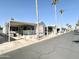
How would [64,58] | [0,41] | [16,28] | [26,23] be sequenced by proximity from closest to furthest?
1. [64,58]
2. [0,41]
3. [26,23]
4. [16,28]

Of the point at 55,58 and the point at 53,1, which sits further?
the point at 53,1

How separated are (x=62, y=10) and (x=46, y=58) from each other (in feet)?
295

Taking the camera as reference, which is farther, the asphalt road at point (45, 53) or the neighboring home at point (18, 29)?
the neighboring home at point (18, 29)

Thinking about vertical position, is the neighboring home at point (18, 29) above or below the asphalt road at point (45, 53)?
above

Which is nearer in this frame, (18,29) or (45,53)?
(45,53)

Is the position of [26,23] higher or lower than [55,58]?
higher

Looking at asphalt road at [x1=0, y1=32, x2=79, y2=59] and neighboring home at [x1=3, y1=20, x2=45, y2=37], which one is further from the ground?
neighboring home at [x1=3, y1=20, x2=45, y2=37]

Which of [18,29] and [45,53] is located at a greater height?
[18,29]

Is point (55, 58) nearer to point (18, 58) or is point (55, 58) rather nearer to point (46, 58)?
point (46, 58)

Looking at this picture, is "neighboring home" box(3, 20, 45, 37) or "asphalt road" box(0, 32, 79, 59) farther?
"neighboring home" box(3, 20, 45, 37)

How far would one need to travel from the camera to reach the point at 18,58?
9.78 m

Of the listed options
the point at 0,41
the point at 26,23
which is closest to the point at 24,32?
the point at 26,23

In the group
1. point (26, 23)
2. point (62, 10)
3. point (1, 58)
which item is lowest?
point (1, 58)

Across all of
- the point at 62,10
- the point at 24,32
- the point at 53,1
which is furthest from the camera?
the point at 62,10
